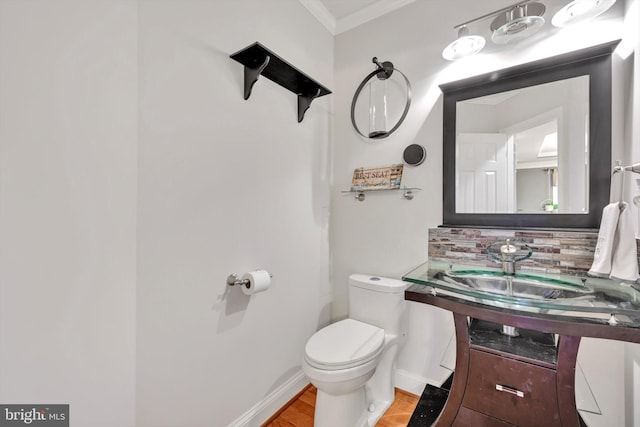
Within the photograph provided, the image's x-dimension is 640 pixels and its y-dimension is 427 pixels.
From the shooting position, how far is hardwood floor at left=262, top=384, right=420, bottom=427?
1.45 metres

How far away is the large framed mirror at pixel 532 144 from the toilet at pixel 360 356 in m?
0.65

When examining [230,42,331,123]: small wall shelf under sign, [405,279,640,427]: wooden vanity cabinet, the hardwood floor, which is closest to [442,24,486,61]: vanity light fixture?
[230,42,331,123]: small wall shelf under sign

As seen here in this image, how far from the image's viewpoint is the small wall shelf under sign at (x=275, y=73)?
1.25m

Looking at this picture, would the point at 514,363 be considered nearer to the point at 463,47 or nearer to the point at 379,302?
the point at 379,302

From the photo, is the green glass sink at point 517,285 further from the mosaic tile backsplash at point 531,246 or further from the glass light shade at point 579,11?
the glass light shade at point 579,11

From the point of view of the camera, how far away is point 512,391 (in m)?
1.02

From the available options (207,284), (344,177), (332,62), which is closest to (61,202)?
(207,284)

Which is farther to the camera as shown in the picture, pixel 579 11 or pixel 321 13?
pixel 321 13

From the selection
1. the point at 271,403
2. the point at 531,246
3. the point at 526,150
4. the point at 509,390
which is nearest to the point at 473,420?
the point at 509,390

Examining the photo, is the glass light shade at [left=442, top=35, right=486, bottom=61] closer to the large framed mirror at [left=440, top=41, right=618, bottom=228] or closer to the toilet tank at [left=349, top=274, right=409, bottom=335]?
the large framed mirror at [left=440, top=41, right=618, bottom=228]

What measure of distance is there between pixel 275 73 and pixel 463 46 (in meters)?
1.07

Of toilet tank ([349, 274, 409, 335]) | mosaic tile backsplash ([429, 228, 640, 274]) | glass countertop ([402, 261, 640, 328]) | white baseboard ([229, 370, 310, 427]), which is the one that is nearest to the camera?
glass countertop ([402, 261, 640, 328])

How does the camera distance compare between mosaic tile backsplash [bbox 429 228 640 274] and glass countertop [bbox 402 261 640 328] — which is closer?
glass countertop [bbox 402 261 640 328]

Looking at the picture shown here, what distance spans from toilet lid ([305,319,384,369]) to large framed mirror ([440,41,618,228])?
2.74 feet
